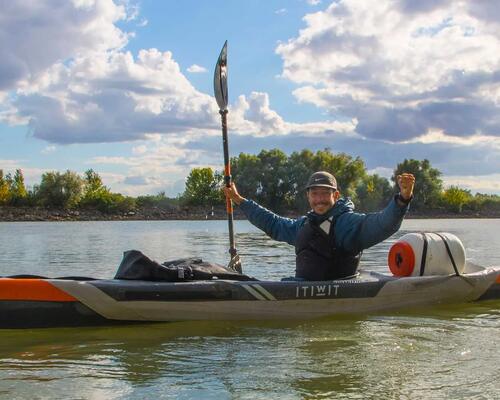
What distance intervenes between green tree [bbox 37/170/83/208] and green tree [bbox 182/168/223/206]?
14750 millimetres

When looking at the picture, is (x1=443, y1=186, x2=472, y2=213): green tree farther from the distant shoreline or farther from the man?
the man

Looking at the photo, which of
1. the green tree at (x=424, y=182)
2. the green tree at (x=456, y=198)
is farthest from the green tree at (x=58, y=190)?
the green tree at (x=456, y=198)

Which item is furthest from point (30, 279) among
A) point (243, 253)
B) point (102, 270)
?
point (243, 253)

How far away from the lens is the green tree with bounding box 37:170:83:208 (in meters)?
82.4

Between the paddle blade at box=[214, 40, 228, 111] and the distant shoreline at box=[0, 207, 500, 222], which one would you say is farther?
the distant shoreline at box=[0, 207, 500, 222]

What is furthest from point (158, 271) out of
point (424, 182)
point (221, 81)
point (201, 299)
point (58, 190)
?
point (424, 182)

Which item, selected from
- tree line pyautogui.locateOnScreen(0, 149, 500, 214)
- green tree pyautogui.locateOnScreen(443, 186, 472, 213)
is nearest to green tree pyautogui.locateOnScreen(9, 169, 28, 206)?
tree line pyautogui.locateOnScreen(0, 149, 500, 214)

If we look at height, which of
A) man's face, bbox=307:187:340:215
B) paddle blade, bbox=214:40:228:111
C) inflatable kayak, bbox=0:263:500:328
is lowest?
inflatable kayak, bbox=0:263:500:328

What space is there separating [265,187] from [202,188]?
14.9 metres

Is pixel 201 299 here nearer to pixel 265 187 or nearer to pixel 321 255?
pixel 321 255

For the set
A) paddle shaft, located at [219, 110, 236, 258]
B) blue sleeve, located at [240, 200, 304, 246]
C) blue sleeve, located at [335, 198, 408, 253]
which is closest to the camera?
blue sleeve, located at [335, 198, 408, 253]

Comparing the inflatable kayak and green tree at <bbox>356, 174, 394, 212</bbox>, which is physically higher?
green tree at <bbox>356, 174, 394, 212</bbox>

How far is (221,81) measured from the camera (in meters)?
9.27

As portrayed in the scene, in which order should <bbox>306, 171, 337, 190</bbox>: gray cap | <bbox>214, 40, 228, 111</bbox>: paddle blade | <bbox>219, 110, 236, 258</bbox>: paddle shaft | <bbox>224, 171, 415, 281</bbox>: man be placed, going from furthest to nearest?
<bbox>214, 40, 228, 111</bbox>: paddle blade, <bbox>219, 110, 236, 258</bbox>: paddle shaft, <bbox>306, 171, 337, 190</bbox>: gray cap, <bbox>224, 171, 415, 281</bbox>: man
